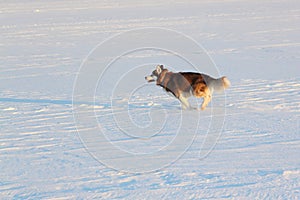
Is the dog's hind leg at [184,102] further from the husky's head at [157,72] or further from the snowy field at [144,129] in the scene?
the husky's head at [157,72]

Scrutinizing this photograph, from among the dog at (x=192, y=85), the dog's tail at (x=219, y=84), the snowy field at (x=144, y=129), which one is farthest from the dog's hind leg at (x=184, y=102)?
the dog's tail at (x=219, y=84)

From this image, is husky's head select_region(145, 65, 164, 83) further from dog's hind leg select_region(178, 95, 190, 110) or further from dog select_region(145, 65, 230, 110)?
dog's hind leg select_region(178, 95, 190, 110)

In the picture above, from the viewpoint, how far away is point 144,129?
7.71 m

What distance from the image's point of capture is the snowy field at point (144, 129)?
5.61m

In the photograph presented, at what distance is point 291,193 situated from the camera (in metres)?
5.20

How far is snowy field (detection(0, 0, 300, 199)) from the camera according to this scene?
5.61m

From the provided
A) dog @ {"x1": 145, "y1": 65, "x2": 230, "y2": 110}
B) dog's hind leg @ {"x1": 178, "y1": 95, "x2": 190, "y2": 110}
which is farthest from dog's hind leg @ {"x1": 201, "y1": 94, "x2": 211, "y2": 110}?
dog's hind leg @ {"x1": 178, "y1": 95, "x2": 190, "y2": 110}

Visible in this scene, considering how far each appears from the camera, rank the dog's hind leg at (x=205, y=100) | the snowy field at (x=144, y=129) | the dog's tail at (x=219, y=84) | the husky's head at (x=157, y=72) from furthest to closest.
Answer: the husky's head at (x=157, y=72)
the dog's hind leg at (x=205, y=100)
the dog's tail at (x=219, y=84)
the snowy field at (x=144, y=129)

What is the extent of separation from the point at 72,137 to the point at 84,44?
11.5 m

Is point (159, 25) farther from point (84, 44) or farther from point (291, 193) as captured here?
point (291, 193)

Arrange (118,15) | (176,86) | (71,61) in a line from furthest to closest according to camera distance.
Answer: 1. (118,15)
2. (71,61)
3. (176,86)

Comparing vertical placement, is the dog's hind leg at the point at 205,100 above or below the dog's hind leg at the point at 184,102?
below

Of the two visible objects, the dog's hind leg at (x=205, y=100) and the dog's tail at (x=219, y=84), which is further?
the dog's hind leg at (x=205, y=100)

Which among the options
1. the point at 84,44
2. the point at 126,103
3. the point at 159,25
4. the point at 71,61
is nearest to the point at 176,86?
the point at 126,103
